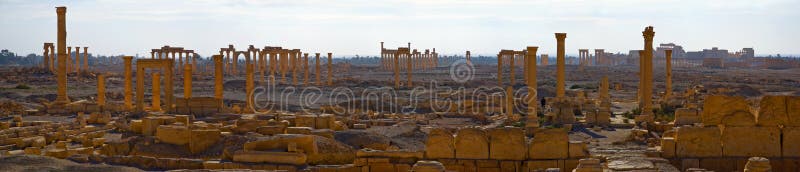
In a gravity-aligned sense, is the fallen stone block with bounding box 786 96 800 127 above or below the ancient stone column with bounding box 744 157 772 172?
above

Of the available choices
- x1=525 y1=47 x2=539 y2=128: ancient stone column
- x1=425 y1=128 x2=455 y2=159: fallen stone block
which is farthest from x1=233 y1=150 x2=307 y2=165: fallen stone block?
x1=525 y1=47 x2=539 y2=128: ancient stone column

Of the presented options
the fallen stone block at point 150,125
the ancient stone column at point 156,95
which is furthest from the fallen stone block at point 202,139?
the ancient stone column at point 156,95

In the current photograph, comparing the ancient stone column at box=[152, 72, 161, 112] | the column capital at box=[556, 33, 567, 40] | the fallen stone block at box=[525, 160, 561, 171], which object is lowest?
the fallen stone block at box=[525, 160, 561, 171]

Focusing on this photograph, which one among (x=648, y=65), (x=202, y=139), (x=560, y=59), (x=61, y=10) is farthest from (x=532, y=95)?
(x=61, y=10)

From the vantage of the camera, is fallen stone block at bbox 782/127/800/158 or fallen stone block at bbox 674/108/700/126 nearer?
fallen stone block at bbox 782/127/800/158

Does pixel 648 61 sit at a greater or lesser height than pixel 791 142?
greater

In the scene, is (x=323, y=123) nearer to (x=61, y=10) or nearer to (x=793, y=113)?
(x=793, y=113)

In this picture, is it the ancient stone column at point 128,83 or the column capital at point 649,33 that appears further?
the ancient stone column at point 128,83

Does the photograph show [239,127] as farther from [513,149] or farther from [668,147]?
[668,147]

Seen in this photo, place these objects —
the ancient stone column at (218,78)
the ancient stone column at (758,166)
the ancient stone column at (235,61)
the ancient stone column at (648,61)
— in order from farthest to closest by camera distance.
Answer: the ancient stone column at (235,61) < the ancient stone column at (218,78) < the ancient stone column at (648,61) < the ancient stone column at (758,166)

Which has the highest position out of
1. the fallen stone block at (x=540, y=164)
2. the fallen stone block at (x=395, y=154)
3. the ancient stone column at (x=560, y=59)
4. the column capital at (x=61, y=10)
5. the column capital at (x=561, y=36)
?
the column capital at (x=61, y=10)

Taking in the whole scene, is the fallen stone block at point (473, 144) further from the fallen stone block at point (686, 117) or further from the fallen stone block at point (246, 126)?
the fallen stone block at point (686, 117)

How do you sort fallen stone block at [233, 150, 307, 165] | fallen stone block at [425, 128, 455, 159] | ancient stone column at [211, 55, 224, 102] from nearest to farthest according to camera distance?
fallen stone block at [425, 128, 455, 159], fallen stone block at [233, 150, 307, 165], ancient stone column at [211, 55, 224, 102]

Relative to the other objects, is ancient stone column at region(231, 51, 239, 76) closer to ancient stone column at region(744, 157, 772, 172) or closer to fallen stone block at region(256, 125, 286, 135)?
fallen stone block at region(256, 125, 286, 135)
